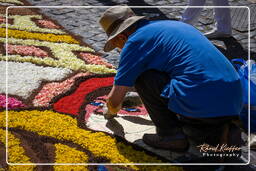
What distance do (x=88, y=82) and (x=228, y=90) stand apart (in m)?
1.74

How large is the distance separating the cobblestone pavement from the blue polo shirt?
189cm

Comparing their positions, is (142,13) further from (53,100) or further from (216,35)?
(53,100)

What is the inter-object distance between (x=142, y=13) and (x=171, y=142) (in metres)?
3.70

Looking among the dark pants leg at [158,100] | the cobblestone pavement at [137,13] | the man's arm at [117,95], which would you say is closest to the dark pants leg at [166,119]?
the dark pants leg at [158,100]

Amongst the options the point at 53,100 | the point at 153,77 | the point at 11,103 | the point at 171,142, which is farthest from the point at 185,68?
the point at 11,103

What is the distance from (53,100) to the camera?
3.43 m

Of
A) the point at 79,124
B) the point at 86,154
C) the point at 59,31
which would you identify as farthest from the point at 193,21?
the point at 86,154

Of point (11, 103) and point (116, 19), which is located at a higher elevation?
point (116, 19)

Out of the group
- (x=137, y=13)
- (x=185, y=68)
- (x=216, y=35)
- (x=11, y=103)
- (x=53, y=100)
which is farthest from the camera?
(x=137, y=13)

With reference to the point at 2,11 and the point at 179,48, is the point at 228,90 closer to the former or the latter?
the point at 179,48

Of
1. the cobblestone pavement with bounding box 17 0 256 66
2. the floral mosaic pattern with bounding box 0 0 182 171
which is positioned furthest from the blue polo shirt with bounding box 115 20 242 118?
the cobblestone pavement with bounding box 17 0 256 66

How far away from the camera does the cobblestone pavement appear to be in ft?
15.9

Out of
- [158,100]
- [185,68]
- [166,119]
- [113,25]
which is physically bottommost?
[166,119]

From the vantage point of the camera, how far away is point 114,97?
2611mm
